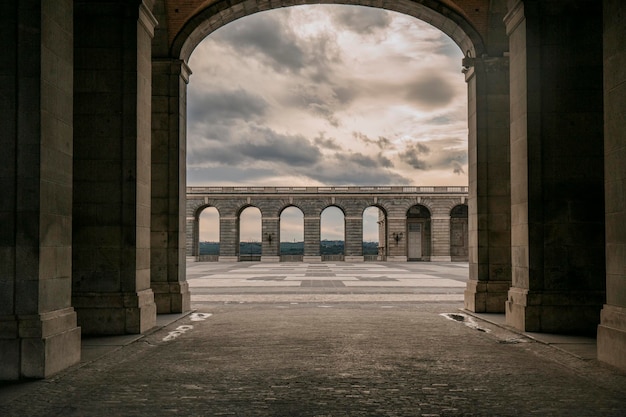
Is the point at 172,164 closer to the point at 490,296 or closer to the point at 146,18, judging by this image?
the point at 146,18

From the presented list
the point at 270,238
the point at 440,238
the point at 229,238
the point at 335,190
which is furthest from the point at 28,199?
the point at 440,238

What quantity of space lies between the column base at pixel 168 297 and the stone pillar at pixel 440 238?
48.6 meters

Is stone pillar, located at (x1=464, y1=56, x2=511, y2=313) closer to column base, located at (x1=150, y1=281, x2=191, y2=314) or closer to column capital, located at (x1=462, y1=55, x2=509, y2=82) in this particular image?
column capital, located at (x1=462, y1=55, x2=509, y2=82)

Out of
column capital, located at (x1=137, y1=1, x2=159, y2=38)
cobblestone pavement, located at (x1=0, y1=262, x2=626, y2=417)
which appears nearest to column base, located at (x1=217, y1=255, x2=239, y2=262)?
Result: cobblestone pavement, located at (x1=0, y1=262, x2=626, y2=417)

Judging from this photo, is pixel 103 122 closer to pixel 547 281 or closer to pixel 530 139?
pixel 530 139

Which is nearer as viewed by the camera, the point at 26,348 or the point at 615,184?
the point at 26,348

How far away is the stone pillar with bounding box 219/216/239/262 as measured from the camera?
59.5 metres

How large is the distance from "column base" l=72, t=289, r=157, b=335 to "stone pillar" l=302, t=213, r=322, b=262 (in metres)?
49.4

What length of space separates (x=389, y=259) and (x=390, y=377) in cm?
5372

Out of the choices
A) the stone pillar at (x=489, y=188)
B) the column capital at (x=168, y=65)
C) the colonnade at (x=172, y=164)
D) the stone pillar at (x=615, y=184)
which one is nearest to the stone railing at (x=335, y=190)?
the colonnade at (x=172, y=164)

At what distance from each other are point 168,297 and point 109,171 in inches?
162

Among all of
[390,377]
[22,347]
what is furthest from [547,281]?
[22,347]

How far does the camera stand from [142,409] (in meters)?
5.59

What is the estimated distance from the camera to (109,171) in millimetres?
10461
